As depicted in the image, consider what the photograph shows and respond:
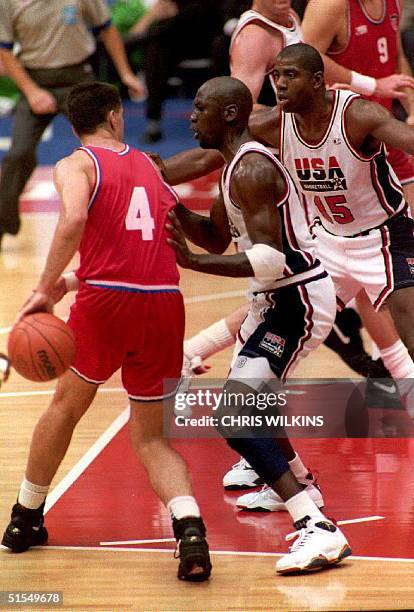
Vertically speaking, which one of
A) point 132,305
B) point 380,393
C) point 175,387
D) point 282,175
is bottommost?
point 380,393

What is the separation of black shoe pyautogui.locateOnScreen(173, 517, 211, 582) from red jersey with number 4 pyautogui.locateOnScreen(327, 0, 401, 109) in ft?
10.2

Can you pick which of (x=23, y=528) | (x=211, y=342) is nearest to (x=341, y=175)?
(x=211, y=342)

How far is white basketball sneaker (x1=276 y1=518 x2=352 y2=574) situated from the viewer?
4.79 m

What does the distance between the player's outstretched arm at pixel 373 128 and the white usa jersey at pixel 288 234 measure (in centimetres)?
68

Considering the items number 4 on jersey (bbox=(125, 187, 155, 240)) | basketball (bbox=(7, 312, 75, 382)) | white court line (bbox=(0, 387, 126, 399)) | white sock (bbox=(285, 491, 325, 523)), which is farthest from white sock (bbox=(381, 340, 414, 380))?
basketball (bbox=(7, 312, 75, 382))

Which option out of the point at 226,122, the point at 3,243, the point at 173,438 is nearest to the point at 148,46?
the point at 3,243

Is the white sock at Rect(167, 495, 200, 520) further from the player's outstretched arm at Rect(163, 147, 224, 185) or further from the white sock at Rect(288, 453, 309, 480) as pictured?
Result: the player's outstretched arm at Rect(163, 147, 224, 185)

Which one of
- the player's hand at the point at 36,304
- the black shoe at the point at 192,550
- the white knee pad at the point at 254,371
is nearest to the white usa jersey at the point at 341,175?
the white knee pad at the point at 254,371

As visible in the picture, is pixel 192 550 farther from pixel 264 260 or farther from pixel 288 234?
pixel 288 234

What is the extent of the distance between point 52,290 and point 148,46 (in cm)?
1140

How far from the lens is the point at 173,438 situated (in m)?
6.58

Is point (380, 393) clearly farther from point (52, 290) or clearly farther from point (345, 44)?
point (52, 290)

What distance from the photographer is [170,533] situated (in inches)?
208

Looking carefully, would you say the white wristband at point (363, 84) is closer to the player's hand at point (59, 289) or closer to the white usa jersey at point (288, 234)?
the white usa jersey at point (288, 234)
